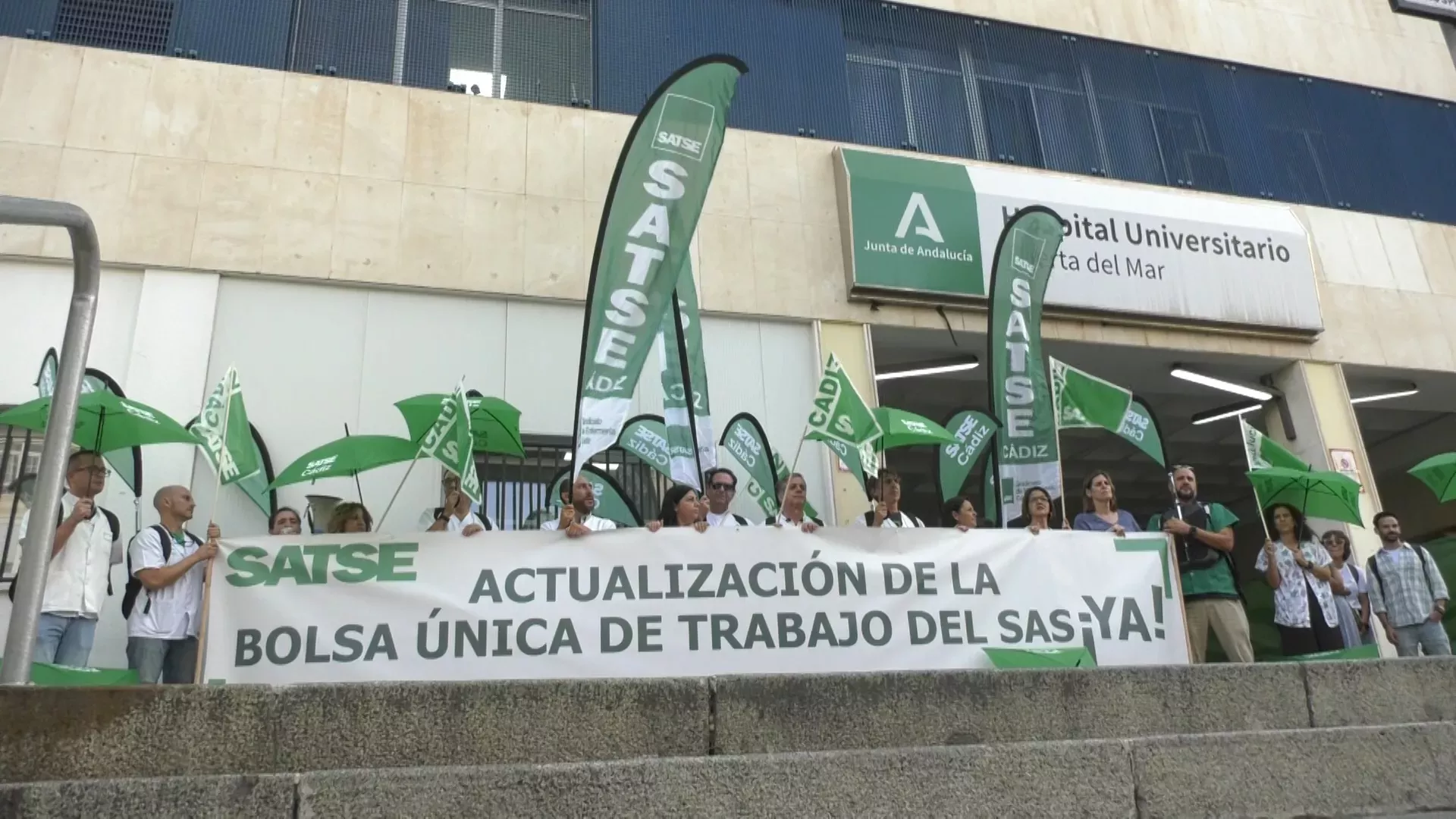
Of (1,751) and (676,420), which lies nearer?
(1,751)

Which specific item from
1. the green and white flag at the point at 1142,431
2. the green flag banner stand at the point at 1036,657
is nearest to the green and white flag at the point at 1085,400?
the green and white flag at the point at 1142,431

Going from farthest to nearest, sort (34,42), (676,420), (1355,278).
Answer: (1355,278), (34,42), (676,420)

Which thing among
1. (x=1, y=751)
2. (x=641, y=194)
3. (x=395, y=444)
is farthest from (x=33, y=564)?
(x=641, y=194)

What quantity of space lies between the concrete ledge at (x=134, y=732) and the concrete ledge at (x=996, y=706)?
1.79m

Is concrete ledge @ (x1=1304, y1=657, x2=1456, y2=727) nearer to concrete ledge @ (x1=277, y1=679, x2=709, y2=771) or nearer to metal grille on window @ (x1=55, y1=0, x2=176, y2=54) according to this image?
concrete ledge @ (x1=277, y1=679, x2=709, y2=771)

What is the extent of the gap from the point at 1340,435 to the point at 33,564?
1293 cm

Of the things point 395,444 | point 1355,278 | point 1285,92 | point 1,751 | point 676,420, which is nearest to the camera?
point 1,751

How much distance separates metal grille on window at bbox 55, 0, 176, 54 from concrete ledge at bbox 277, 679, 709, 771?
8481 mm

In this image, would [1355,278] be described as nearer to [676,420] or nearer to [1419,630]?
[1419,630]

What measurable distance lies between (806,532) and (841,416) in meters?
1.40

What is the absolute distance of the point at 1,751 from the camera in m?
3.54

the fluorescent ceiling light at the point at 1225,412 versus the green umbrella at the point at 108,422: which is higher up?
the fluorescent ceiling light at the point at 1225,412

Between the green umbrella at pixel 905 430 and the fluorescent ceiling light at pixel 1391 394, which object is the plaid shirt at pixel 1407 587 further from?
the fluorescent ceiling light at pixel 1391 394

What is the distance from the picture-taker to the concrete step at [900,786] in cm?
348
